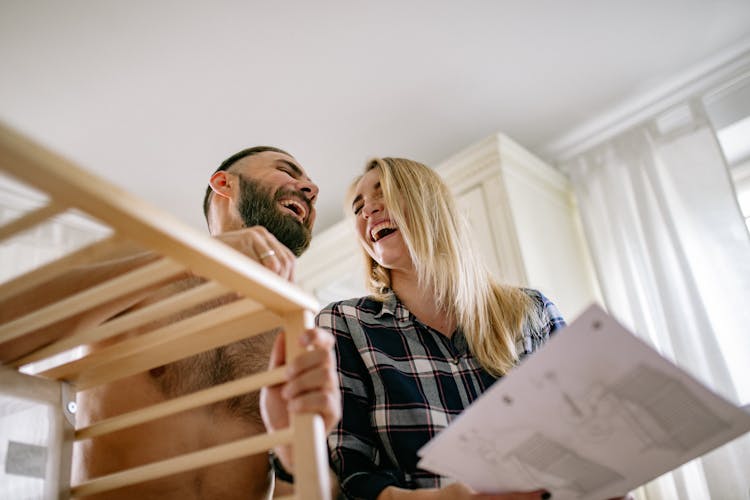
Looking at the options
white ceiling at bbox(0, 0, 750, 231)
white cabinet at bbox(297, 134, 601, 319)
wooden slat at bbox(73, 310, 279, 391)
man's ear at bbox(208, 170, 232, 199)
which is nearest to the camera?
wooden slat at bbox(73, 310, 279, 391)

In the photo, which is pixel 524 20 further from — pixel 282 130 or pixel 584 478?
pixel 584 478

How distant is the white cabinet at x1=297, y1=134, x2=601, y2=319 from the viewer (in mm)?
2344

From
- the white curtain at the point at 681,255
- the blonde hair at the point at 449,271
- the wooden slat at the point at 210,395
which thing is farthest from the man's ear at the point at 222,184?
the white curtain at the point at 681,255

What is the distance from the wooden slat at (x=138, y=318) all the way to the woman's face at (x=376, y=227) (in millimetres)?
808

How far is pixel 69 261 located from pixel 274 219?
1.14m

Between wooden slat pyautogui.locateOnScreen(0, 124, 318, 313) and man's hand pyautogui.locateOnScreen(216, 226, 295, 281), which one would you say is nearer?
wooden slat pyautogui.locateOnScreen(0, 124, 318, 313)

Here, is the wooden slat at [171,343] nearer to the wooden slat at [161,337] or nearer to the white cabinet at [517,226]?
the wooden slat at [161,337]

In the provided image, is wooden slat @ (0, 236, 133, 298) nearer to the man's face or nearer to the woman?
the woman

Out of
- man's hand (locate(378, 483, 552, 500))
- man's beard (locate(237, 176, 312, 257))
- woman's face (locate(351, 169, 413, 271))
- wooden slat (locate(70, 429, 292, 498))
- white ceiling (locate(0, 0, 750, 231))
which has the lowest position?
man's hand (locate(378, 483, 552, 500))

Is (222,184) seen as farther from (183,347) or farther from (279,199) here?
(183,347)

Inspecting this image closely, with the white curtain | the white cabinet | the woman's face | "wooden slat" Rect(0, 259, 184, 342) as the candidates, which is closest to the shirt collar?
the woman's face

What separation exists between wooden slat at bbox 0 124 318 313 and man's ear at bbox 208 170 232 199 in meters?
1.27

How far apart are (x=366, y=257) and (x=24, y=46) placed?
132cm

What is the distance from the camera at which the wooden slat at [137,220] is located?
50 cm
